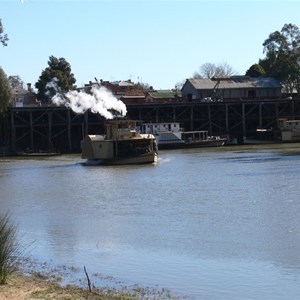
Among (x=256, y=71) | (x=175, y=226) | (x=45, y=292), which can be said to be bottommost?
(x=175, y=226)

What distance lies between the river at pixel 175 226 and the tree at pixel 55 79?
5633 cm

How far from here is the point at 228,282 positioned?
15859 mm

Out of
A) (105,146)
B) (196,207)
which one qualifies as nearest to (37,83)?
(105,146)

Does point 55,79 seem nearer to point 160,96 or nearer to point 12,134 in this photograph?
point 160,96

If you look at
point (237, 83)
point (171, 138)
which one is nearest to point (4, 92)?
point (171, 138)

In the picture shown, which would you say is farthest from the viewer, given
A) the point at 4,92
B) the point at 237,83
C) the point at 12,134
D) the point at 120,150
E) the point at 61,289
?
the point at 237,83

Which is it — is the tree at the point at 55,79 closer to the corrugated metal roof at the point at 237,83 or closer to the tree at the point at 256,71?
the corrugated metal roof at the point at 237,83

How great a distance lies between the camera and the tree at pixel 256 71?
112 meters

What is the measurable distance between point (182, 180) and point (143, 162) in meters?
15.7

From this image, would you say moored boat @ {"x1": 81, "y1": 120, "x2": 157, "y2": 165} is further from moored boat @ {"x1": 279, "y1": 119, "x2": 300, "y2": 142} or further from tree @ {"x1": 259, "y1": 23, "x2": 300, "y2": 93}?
tree @ {"x1": 259, "y1": 23, "x2": 300, "y2": 93}

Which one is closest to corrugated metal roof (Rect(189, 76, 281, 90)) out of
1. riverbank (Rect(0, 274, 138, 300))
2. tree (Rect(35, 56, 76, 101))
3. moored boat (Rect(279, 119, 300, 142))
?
moored boat (Rect(279, 119, 300, 142))

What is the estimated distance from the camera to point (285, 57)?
103m

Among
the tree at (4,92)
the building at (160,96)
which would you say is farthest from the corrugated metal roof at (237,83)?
the tree at (4,92)

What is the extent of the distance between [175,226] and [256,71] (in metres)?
92.2
